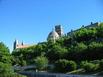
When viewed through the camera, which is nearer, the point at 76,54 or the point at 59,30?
the point at 76,54

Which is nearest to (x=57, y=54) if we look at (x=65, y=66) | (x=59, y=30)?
(x=65, y=66)

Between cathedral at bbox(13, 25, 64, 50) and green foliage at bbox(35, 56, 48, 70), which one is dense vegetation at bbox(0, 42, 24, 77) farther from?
cathedral at bbox(13, 25, 64, 50)

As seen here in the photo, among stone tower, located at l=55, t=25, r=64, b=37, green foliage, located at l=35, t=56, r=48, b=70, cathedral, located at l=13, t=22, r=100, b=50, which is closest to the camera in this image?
green foliage, located at l=35, t=56, r=48, b=70

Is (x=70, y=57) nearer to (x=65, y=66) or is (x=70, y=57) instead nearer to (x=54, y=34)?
(x=65, y=66)

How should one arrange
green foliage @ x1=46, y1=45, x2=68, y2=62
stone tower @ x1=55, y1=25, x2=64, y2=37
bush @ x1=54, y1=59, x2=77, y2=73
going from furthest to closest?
1. stone tower @ x1=55, y1=25, x2=64, y2=37
2. green foliage @ x1=46, y1=45, x2=68, y2=62
3. bush @ x1=54, y1=59, x2=77, y2=73

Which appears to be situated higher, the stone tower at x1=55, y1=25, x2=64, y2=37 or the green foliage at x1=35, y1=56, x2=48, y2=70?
the stone tower at x1=55, y1=25, x2=64, y2=37

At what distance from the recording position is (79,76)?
112ft

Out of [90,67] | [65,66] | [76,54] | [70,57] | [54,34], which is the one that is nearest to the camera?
[90,67]

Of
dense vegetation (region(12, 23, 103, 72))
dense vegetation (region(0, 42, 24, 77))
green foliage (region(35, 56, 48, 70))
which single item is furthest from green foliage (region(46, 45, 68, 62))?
dense vegetation (region(0, 42, 24, 77))

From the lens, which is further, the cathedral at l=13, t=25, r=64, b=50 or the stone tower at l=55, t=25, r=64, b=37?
the stone tower at l=55, t=25, r=64, b=37

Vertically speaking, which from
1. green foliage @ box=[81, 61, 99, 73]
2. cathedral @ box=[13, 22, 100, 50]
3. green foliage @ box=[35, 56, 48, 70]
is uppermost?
cathedral @ box=[13, 22, 100, 50]

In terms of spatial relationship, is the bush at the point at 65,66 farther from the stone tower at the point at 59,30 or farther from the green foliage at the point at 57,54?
the stone tower at the point at 59,30

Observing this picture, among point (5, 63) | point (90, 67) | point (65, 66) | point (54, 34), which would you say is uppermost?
point (54, 34)

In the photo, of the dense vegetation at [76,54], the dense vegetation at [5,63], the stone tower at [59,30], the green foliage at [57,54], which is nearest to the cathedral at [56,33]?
the stone tower at [59,30]
